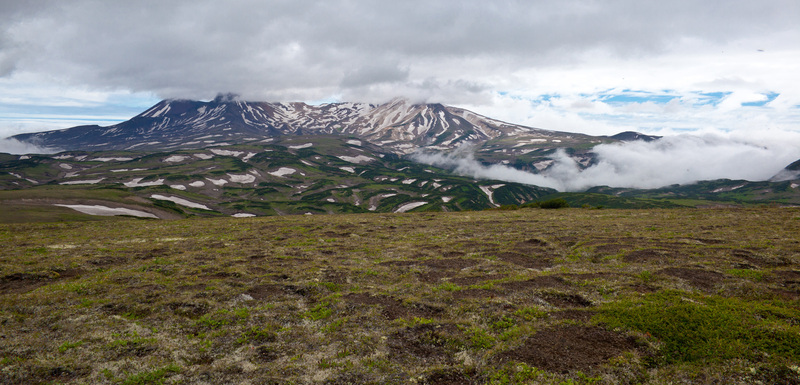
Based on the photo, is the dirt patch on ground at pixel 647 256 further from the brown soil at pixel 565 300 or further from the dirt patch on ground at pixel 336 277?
the dirt patch on ground at pixel 336 277

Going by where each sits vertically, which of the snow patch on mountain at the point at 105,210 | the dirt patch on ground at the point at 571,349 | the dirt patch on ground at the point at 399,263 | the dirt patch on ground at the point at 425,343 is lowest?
the snow patch on mountain at the point at 105,210

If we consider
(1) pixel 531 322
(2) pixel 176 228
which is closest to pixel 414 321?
(1) pixel 531 322

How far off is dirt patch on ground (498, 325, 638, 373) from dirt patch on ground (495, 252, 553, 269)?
11.7 m

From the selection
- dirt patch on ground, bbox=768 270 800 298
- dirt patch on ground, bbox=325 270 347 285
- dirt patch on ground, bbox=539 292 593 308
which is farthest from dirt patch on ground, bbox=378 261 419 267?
dirt patch on ground, bbox=768 270 800 298

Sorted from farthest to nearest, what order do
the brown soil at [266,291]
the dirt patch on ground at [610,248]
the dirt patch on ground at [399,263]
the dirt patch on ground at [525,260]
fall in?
the dirt patch on ground at [610,248]
the dirt patch on ground at [399,263]
the dirt patch on ground at [525,260]
the brown soil at [266,291]

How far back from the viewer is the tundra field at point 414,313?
1348 centimetres

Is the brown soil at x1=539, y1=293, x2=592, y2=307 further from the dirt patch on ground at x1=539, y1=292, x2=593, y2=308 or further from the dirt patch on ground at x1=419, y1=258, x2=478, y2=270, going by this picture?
the dirt patch on ground at x1=419, y1=258, x2=478, y2=270

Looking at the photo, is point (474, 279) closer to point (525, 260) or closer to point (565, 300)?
point (565, 300)

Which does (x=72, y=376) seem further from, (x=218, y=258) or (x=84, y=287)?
(x=218, y=258)

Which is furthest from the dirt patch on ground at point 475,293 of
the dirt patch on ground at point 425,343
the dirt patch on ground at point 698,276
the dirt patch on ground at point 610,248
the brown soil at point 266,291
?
the dirt patch on ground at point 610,248

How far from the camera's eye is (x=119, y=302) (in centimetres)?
2095

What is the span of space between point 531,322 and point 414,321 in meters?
6.10

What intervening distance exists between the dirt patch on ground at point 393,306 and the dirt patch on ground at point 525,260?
11.8 metres

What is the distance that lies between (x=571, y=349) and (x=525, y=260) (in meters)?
15.4
